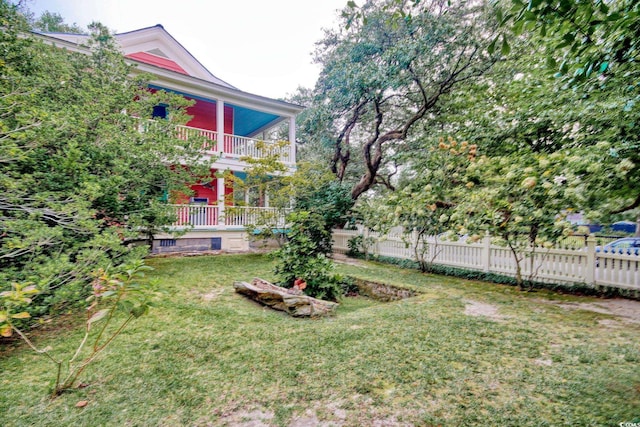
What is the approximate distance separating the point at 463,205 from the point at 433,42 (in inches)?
314

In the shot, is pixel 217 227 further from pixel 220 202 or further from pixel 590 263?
pixel 590 263

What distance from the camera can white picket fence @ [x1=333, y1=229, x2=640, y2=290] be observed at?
516 centimetres

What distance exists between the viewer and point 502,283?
22.0 ft

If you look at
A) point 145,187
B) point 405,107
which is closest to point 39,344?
point 145,187

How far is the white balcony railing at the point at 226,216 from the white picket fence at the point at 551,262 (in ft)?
14.9

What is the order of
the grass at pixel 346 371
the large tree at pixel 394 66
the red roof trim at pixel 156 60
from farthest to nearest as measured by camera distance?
1. the red roof trim at pixel 156 60
2. the large tree at pixel 394 66
3. the grass at pixel 346 371

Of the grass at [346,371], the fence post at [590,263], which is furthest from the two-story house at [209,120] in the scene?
the fence post at [590,263]

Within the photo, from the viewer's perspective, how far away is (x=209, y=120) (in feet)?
40.7

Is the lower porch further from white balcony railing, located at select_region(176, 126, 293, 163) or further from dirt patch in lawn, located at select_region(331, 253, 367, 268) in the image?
dirt patch in lawn, located at select_region(331, 253, 367, 268)

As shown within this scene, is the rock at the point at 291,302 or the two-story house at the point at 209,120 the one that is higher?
the two-story house at the point at 209,120

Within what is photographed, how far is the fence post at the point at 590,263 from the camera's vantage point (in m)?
5.45

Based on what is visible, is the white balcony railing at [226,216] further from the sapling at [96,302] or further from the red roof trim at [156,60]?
the sapling at [96,302]

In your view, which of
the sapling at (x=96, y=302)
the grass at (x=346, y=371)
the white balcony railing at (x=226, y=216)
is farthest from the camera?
the white balcony railing at (x=226, y=216)

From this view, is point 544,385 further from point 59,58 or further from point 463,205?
point 59,58
